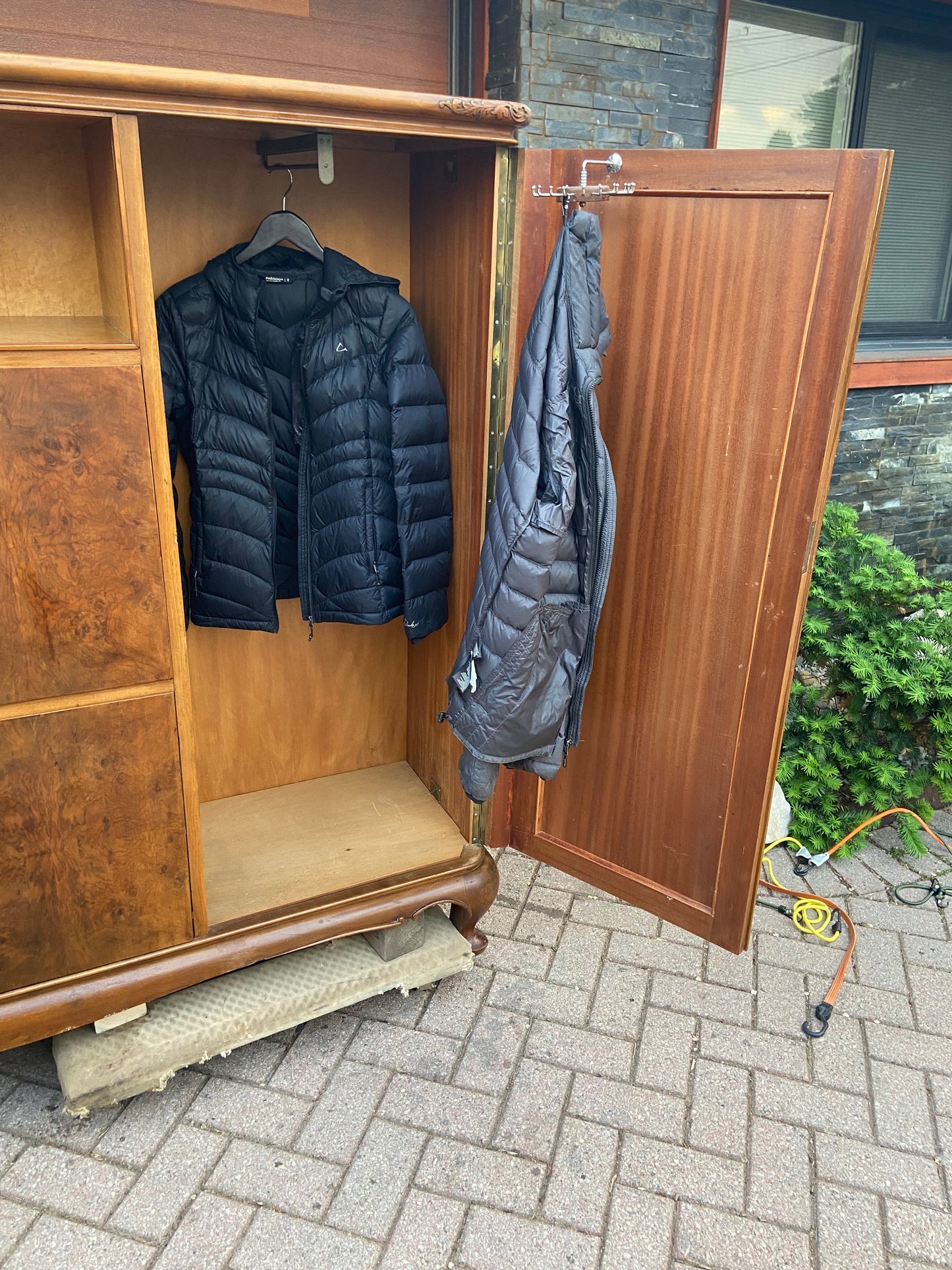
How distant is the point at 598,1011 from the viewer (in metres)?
2.61

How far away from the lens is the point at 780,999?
105 inches

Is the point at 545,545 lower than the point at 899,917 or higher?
higher

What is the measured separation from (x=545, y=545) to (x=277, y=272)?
104cm

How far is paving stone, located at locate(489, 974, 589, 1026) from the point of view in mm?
2592

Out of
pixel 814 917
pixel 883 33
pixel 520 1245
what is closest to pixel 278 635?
pixel 520 1245

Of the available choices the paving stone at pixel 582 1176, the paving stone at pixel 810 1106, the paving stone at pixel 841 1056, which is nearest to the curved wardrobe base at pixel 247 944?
the paving stone at pixel 582 1176

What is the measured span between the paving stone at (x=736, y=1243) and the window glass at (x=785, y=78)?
12.7 feet

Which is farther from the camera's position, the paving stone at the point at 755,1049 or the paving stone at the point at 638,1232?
the paving stone at the point at 755,1049

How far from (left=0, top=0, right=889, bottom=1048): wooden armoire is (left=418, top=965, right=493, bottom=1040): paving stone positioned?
0.45 feet

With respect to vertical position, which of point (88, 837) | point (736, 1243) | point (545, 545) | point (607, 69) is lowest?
point (736, 1243)

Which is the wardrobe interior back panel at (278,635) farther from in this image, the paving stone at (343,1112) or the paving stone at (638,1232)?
the paving stone at (638,1232)

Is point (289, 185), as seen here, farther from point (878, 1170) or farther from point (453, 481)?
point (878, 1170)

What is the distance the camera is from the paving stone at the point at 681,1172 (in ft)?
6.90

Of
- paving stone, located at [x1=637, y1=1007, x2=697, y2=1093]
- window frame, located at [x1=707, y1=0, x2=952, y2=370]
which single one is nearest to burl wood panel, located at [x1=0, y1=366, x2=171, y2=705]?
paving stone, located at [x1=637, y1=1007, x2=697, y2=1093]
